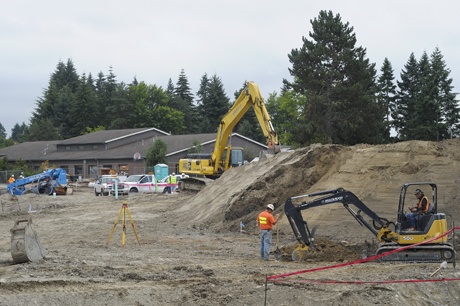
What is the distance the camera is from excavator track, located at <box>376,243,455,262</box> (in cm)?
1520

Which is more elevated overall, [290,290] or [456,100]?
[456,100]

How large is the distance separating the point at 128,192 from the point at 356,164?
24.0m

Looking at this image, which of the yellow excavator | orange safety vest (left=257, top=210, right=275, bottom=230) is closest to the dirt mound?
orange safety vest (left=257, top=210, right=275, bottom=230)

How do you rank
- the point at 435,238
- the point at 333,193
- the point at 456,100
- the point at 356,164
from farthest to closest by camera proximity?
the point at 456,100 < the point at 356,164 < the point at 333,193 < the point at 435,238

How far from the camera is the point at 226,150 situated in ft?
127

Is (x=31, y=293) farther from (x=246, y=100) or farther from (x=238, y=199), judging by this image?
(x=246, y=100)

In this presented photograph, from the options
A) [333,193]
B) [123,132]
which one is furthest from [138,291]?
[123,132]

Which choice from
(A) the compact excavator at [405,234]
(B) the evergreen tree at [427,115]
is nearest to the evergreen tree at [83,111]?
(B) the evergreen tree at [427,115]

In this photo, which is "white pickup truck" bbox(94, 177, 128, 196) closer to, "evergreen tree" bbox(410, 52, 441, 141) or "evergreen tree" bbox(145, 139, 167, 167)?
"evergreen tree" bbox(145, 139, 167, 167)

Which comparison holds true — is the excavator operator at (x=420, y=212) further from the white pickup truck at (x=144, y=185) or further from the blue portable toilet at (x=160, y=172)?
the blue portable toilet at (x=160, y=172)

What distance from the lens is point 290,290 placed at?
1185 centimetres

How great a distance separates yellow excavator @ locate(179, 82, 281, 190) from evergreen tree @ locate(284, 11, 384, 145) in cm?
1484

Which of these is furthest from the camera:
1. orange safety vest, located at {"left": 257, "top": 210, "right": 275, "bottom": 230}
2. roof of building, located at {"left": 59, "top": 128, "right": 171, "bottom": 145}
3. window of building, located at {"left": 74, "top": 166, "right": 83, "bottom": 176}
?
roof of building, located at {"left": 59, "top": 128, "right": 171, "bottom": 145}

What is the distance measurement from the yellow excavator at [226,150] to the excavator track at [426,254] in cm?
1698
